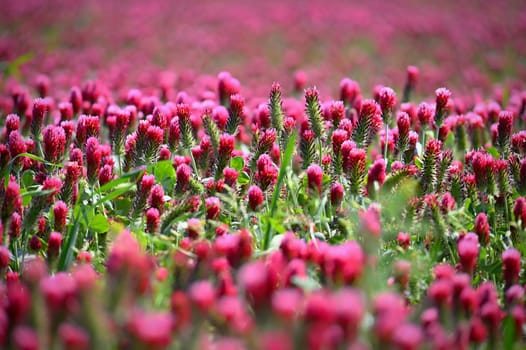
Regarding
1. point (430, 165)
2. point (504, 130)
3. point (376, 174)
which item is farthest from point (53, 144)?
point (504, 130)

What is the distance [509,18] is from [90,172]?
1440 centimetres

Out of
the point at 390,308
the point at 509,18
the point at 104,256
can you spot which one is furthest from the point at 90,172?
the point at 509,18

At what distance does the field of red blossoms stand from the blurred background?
160 inches

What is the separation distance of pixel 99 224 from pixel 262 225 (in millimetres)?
657

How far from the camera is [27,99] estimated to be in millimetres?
3939

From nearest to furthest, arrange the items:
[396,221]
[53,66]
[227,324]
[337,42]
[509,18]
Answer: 1. [227,324]
2. [396,221]
3. [53,66]
4. [337,42]
5. [509,18]

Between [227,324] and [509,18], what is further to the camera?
[509,18]

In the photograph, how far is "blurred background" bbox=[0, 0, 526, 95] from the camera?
10.2m

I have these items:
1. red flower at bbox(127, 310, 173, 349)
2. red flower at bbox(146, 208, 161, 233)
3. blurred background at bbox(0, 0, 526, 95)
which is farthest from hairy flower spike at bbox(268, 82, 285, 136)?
blurred background at bbox(0, 0, 526, 95)

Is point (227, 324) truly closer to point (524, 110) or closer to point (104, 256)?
point (104, 256)

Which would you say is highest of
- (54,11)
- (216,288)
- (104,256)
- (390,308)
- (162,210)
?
(390,308)

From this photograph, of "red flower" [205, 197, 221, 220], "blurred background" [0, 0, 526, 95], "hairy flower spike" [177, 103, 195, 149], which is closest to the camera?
"red flower" [205, 197, 221, 220]

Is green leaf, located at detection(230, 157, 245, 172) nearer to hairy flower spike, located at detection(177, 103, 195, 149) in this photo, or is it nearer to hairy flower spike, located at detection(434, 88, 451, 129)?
hairy flower spike, located at detection(177, 103, 195, 149)

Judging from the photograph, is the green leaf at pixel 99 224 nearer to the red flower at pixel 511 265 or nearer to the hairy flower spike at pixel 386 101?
the hairy flower spike at pixel 386 101
